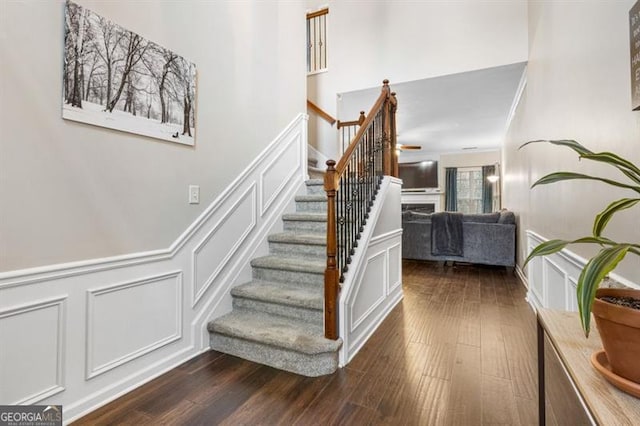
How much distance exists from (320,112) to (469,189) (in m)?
6.37

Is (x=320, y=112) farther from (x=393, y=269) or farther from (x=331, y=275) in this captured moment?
(x=331, y=275)

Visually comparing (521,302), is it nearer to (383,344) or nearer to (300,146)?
(383,344)

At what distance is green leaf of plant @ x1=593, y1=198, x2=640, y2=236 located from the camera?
72 cm

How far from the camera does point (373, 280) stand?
2.69 metres

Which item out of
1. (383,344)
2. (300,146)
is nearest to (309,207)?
(300,146)

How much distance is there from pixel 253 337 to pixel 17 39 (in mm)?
1975

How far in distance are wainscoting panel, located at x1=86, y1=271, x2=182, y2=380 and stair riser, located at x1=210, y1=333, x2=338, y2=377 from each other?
392mm

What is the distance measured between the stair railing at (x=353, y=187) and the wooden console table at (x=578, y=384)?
114 cm

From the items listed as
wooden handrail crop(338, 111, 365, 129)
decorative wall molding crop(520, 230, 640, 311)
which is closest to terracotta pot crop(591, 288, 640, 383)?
decorative wall molding crop(520, 230, 640, 311)

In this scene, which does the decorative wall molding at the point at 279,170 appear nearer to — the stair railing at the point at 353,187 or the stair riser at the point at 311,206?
the stair riser at the point at 311,206

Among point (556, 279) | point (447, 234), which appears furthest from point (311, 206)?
point (447, 234)

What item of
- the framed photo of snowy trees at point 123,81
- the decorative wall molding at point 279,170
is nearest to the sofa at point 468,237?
the decorative wall molding at point 279,170

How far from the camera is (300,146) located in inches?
138

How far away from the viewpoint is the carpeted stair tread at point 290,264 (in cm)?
244
